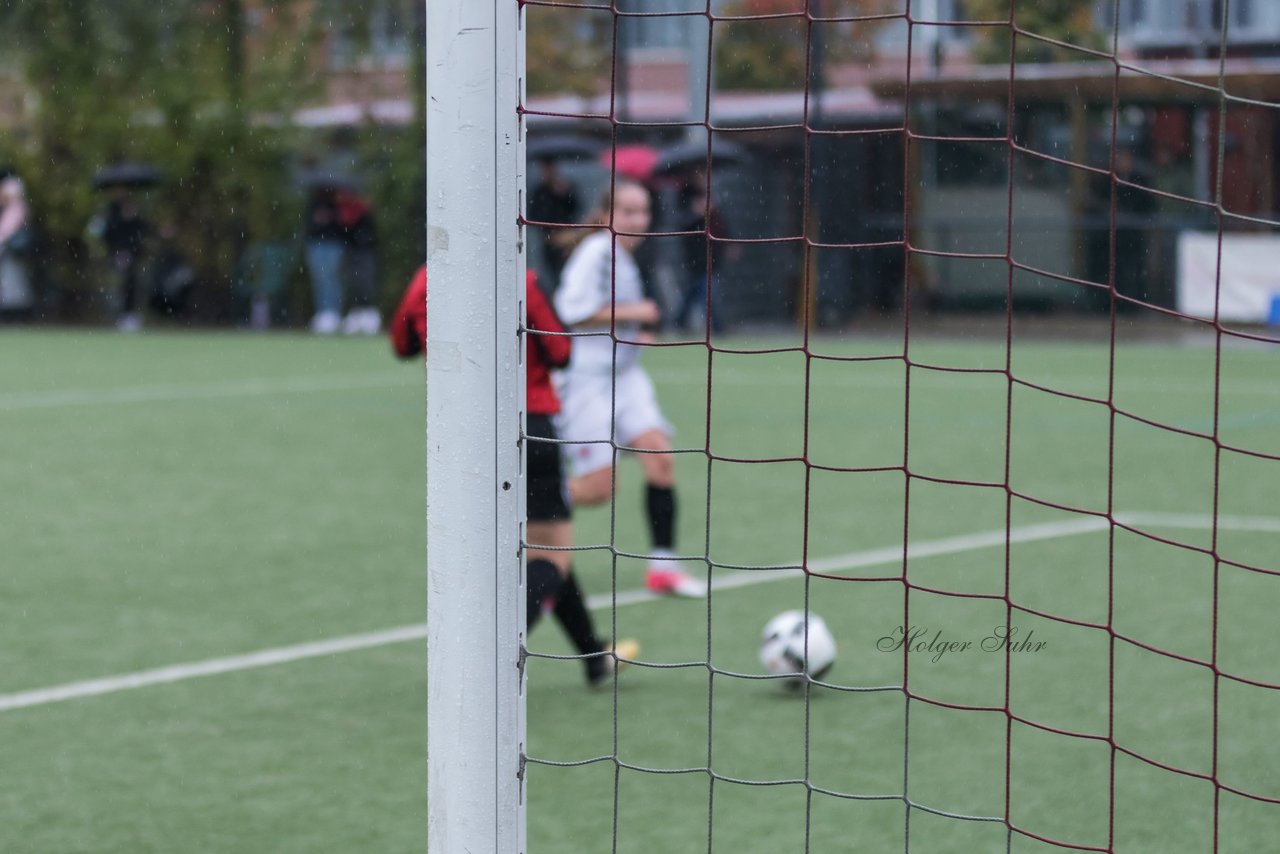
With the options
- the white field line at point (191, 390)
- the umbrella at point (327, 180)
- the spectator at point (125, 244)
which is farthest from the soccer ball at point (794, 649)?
the spectator at point (125, 244)

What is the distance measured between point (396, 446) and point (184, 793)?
6.66 m

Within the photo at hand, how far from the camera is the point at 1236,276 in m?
18.8

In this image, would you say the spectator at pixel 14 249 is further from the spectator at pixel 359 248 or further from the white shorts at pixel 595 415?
the white shorts at pixel 595 415

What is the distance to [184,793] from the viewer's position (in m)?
4.25

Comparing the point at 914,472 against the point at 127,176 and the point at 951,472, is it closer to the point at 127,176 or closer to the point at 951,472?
the point at 951,472

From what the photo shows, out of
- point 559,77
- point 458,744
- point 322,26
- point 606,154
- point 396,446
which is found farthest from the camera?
point 559,77

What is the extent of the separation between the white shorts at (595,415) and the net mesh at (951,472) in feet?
0.74

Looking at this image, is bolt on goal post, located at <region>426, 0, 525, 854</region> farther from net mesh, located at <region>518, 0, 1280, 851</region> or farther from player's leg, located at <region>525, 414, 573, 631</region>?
player's leg, located at <region>525, 414, 573, 631</region>

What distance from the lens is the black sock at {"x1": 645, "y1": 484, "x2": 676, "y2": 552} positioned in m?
6.80

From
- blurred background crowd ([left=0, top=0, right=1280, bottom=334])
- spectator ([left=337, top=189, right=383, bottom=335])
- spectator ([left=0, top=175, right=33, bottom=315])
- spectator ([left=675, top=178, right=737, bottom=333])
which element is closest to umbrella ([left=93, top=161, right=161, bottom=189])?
blurred background crowd ([left=0, top=0, right=1280, bottom=334])

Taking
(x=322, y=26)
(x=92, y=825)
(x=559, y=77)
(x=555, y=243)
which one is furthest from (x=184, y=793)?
(x=559, y=77)

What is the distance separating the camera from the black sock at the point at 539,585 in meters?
4.96

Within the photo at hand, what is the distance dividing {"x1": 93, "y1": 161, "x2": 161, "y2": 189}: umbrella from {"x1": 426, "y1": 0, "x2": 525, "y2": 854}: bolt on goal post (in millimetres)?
19694

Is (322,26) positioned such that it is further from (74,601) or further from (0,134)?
(74,601)
